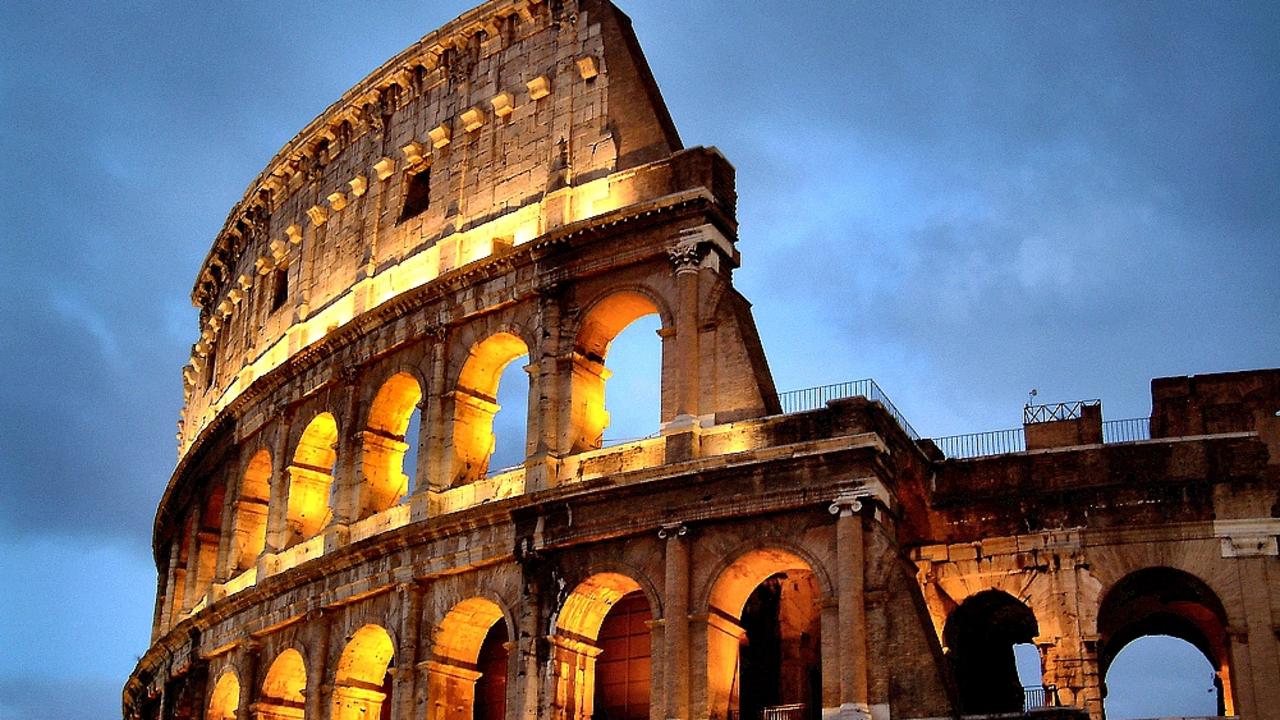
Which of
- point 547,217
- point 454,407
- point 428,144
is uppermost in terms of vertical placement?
point 428,144

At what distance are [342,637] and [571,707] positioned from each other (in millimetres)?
5388

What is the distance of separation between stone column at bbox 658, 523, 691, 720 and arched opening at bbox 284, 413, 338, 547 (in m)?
9.37

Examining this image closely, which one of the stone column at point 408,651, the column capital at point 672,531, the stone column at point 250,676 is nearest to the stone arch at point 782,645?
the column capital at point 672,531

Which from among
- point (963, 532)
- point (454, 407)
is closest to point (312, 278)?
point (454, 407)

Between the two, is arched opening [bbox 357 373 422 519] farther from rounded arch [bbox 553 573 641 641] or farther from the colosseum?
rounded arch [bbox 553 573 641 641]

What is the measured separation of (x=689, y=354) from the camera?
80.9 ft

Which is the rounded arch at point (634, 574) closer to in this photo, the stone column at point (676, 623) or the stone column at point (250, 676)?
the stone column at point (676, 623)

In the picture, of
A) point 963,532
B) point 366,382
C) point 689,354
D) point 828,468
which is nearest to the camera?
point 828,468

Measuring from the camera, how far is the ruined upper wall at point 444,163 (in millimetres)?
27719

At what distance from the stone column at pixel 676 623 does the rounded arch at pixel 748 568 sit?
35 centimetres

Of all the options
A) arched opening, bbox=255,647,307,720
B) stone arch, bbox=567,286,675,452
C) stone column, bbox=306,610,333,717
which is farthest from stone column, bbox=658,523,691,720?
arched opening, bbox=255,647,307,720

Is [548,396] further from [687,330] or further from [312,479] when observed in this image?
[312,479]

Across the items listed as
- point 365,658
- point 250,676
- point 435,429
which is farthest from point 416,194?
point 250,676

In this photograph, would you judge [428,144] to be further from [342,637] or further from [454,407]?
[342,637]
